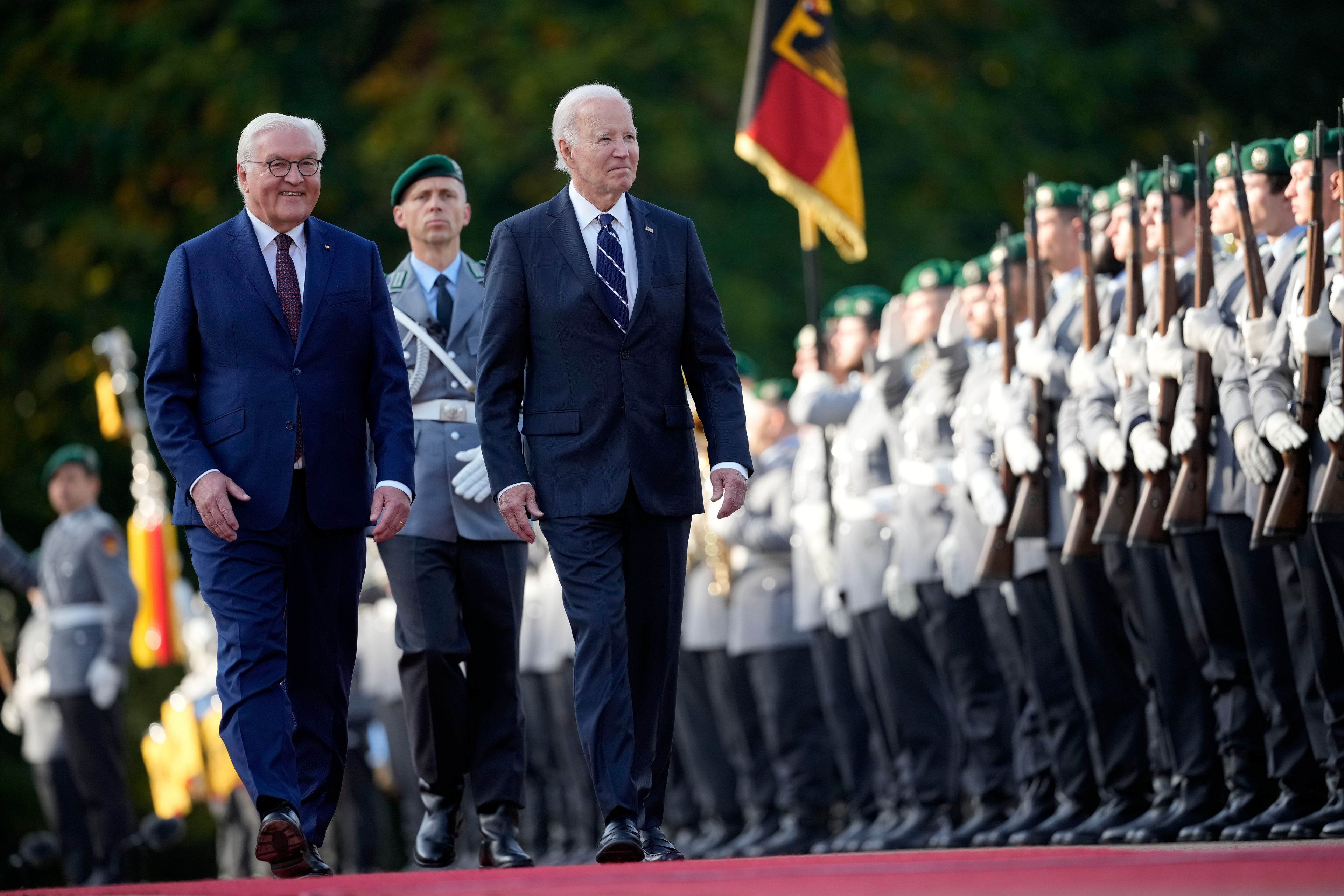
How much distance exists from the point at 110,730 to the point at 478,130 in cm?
819

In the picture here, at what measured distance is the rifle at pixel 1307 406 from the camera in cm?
684

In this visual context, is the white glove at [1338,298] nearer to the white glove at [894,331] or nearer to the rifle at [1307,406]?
the rifle at [1307,406]

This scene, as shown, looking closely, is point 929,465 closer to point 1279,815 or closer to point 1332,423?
point 1279,815

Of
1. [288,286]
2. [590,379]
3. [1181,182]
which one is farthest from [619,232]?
[1181,182]

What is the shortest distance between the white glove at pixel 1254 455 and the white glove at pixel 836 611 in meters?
3.61

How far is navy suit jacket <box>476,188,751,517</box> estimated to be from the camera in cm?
629

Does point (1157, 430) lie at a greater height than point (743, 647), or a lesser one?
greater

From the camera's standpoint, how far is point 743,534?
1174 centimetres

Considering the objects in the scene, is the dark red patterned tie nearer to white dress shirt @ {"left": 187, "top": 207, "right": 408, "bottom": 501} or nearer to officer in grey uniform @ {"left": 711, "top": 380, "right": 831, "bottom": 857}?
white dress shirt @ {"left": 187, "top": 207, "right": 408, "bottom": 501}

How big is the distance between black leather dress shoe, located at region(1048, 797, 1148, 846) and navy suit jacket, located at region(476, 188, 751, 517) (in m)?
2.31

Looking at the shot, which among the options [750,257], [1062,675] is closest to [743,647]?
[1062,675]

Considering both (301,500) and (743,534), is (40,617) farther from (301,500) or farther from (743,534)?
(301,500)

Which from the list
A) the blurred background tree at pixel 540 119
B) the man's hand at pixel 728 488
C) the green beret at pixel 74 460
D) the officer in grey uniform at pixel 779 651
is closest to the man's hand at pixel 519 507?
the man's hand at pixel 728 488

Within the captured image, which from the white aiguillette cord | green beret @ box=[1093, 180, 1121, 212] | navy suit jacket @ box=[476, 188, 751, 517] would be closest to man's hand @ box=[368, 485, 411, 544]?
navy suit jacket @ box=[476, 188, 751, 517]
